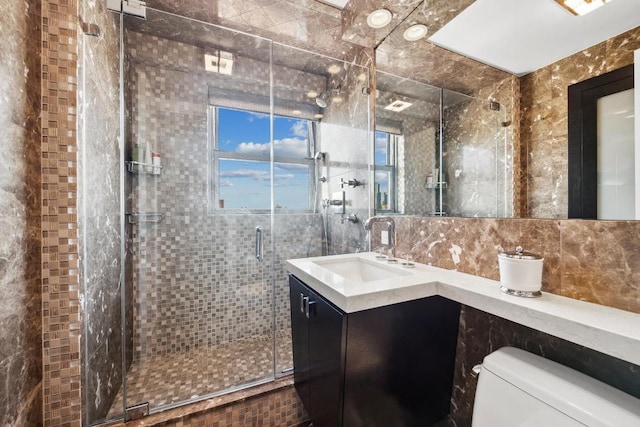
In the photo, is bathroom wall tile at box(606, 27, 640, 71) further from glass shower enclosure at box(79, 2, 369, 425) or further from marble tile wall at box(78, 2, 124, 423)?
marble tile wall at box(78, 2, 124, 423)

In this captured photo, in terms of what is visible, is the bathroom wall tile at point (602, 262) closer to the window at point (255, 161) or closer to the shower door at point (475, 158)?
the shower door at point (475, 158)

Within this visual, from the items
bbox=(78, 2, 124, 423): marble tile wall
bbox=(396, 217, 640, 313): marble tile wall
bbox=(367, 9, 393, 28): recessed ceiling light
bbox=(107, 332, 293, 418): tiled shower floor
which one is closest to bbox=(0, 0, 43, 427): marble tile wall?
bbox=(78, 2, 124, 423): marble tile wall

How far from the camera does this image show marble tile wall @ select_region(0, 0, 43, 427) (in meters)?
0.80

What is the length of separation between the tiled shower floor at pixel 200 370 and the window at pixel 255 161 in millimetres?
1175

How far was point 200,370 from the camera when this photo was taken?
1.67m

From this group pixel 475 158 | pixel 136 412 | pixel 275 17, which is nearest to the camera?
pixel 475 158

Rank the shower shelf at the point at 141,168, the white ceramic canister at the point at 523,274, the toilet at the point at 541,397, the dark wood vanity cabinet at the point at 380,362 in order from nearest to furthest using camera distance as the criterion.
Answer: the toilet at the point at 541,397 < the white ceramic canister at the point at 523,274 < the dark wood vanity cabinet at the point at 380,362 < the shower shelf at the point at 141,168

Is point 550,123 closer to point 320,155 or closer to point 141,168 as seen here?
point 320,155

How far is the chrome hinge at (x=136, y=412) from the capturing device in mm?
1164

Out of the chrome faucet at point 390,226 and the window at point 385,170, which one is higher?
the window at point 385,170

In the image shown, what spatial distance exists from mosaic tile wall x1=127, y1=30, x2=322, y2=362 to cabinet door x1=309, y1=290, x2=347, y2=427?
1.18 m

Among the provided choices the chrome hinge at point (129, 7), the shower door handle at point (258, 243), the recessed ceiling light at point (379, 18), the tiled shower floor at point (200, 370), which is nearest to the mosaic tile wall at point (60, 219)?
the tiled shower floor at point (200, 370)

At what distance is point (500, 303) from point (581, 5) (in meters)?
0.95

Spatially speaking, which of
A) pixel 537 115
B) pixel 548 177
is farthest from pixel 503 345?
pixel 537 115
